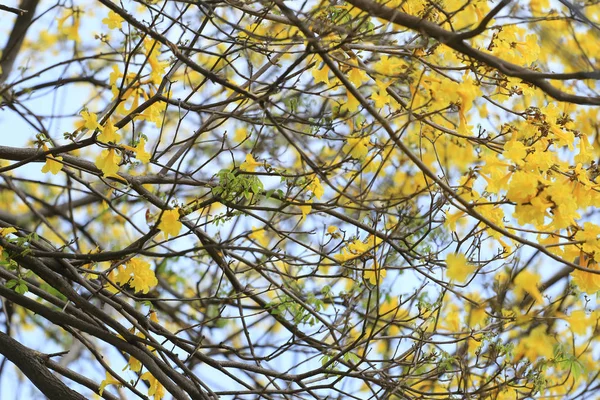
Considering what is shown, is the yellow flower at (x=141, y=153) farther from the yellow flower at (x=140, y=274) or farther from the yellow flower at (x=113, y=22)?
the yellow flower at (x=113, y=22)

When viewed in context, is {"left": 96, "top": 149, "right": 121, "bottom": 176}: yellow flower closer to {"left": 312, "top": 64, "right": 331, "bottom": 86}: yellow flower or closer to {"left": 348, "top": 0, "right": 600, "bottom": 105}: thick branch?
{"left": 312, "top": 64, "right": 331, "bottom": 86}: yellow flower

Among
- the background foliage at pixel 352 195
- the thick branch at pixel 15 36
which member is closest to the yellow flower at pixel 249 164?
the background foliage at pixel 352 195

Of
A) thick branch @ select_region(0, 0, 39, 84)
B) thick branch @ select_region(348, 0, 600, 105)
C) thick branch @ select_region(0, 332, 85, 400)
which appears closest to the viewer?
thick branch @ select_region(348, 0, 600, 105)

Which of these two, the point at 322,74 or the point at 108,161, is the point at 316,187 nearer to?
the point at 322,74

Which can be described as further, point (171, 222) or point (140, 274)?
point (140, 274)

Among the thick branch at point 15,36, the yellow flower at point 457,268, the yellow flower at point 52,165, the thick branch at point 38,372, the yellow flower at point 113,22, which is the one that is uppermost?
the thick branch at point 15,36

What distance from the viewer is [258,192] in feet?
9.37

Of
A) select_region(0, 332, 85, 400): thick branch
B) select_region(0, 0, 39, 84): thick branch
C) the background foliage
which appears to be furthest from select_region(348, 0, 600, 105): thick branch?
select_region(0, 0, 39, 84): thick branch

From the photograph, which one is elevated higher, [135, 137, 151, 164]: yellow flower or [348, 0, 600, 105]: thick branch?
[348, 0, 600, 105]: thick branch

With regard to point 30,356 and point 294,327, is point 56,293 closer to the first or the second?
point 30,356

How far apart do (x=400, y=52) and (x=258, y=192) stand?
0.70 metres

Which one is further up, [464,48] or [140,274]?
[464,48]

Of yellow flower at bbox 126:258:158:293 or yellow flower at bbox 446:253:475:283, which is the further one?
yellow flower at bbox 126:258:158:293

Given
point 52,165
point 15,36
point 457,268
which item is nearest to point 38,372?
point 52,165
